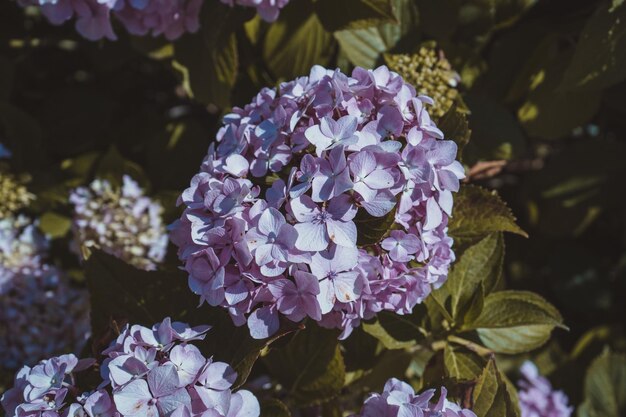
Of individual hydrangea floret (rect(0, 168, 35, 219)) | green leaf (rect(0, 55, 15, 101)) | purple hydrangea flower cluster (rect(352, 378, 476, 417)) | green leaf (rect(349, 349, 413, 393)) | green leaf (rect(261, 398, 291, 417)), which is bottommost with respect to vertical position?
individual hydrangea floret (rect(0, 168, 35, 219))

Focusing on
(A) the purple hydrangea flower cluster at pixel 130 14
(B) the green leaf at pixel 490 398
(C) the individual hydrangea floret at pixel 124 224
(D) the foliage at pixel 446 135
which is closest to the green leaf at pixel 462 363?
(D) the foliage at pixel 446 135

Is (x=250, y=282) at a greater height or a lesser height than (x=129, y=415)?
greater

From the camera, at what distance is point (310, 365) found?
4.37 feet

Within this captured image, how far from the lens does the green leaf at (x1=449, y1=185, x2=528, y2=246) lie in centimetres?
118

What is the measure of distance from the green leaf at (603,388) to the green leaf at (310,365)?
78cm

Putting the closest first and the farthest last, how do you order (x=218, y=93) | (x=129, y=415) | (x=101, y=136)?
(x=129, y=415)
(x=218, y=93)
(x=101, y=136)

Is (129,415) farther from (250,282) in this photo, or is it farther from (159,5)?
(159,5)

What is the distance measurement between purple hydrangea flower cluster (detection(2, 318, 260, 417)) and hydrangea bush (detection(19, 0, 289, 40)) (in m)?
0.63

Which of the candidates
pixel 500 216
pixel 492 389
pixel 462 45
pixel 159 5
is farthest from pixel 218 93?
pixel 492 389

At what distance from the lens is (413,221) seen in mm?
1062

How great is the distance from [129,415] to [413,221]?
0.41m

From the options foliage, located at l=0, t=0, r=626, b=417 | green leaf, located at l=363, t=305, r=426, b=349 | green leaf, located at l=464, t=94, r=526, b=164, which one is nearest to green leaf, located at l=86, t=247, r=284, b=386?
foliage, located at l=0, t=0, r=626, b=417

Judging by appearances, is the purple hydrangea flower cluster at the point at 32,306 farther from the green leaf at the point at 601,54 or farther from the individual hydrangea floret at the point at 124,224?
the green leaf at the point at 601,54

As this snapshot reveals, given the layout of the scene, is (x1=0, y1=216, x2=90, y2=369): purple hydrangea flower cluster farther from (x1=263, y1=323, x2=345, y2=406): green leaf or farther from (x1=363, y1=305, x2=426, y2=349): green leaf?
(x1=363, y1=305, x2=426, y2=349): green leaf
